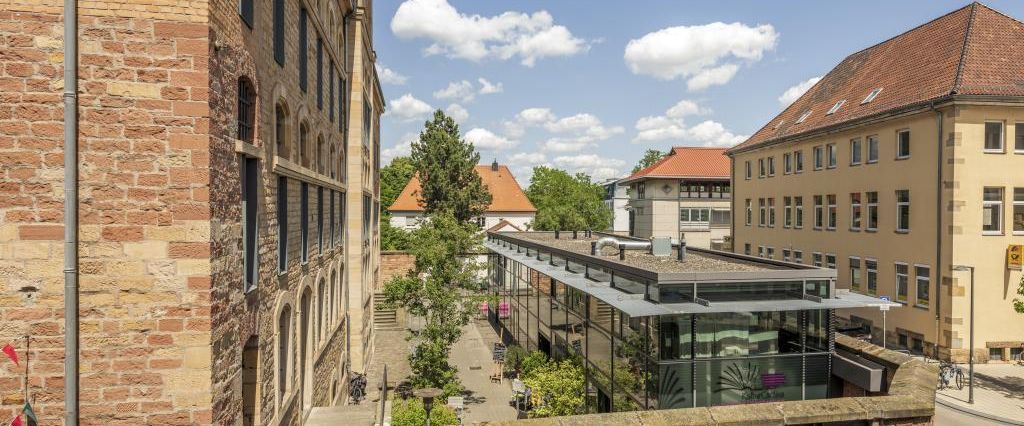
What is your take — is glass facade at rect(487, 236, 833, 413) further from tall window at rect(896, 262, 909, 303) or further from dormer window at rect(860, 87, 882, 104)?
dormer window at rect(860, 87, 882, 104)

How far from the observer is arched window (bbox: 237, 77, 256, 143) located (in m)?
8.27

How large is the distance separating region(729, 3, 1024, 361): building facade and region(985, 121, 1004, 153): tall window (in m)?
0.05

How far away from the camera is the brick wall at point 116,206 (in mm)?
6016

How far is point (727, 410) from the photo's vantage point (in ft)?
24.7

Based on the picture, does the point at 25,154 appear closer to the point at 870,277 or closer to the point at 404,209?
the point at 870,277

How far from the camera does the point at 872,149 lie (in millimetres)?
28719

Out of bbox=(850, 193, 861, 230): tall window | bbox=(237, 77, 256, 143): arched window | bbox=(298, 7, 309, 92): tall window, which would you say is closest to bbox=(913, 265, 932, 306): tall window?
bbox=(850, 193, 861, 230): tall window

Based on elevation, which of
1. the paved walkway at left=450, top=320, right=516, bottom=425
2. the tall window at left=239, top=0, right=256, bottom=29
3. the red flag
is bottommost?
the paved walkway at left=450, top=320, right=516, bottom=425

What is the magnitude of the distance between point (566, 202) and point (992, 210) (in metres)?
49.3

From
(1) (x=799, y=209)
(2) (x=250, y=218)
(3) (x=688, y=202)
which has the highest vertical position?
(3) (x=688, y=202)

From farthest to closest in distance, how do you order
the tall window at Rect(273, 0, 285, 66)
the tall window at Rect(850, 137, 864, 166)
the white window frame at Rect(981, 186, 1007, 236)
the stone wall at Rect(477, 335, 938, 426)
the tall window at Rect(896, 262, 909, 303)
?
the tall window at Rect(850, 137, 864, 166) < the tall window at Rect(896, 262, 909, 303) < the white window frame at Rect(981, 186, 1007, 236) < the tall window at Rect(273, 0, 285, 66) < the stone wall at Rect(477, 335, 938, 426)

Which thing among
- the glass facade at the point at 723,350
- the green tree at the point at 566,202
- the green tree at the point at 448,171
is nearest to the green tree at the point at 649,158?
the green tree at the point at 566,202

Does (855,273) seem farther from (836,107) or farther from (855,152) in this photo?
(836,107)

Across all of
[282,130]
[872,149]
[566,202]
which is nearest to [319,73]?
[282,130]
